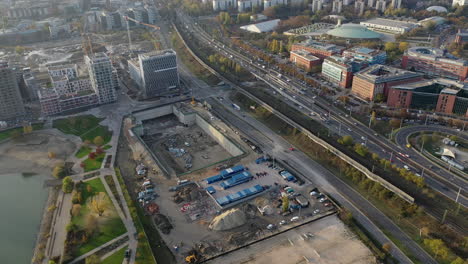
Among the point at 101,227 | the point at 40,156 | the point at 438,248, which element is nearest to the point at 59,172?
the point at 40,156

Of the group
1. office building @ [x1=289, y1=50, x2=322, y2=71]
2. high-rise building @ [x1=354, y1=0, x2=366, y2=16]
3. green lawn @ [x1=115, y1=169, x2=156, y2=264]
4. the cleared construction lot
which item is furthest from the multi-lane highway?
high-rise building @ [x1=354, y1=0, x2=366, y2=16]

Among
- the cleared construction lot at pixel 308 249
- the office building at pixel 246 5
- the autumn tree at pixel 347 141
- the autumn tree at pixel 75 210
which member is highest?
the office building at pixel 246 5

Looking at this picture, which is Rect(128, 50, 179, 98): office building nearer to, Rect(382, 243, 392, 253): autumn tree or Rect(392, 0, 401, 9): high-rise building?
Rect(382, 243, 392, 253): autumn tree

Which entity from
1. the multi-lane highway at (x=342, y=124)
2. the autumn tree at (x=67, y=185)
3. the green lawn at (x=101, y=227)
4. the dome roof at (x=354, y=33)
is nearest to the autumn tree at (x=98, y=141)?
the autumn tree at (x=67, y=185)

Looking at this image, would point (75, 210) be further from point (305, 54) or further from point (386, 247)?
point (305, 54)

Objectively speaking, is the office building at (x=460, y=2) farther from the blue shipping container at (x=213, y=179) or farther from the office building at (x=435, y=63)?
the blue shipping container at (x=213, y=179)
